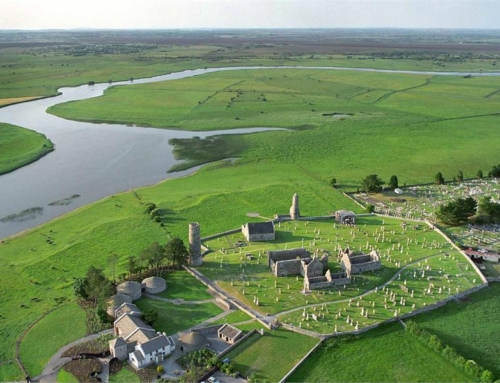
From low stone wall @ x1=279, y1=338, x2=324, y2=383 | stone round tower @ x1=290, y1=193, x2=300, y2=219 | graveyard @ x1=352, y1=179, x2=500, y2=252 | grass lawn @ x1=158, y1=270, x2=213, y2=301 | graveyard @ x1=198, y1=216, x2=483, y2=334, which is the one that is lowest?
low stone wall @ x1=279, y1=338, x2=324, y2=383

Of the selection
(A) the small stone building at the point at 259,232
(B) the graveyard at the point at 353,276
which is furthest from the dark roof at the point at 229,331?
(A) the small stone building at the point at 259,232

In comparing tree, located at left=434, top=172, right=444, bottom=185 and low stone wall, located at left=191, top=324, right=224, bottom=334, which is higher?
tree, located at left=434, top=172, right=444, bottom=185

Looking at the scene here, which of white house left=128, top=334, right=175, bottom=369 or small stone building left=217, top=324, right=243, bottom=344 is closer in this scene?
white house left=128, top=334, right=175, bottom=369

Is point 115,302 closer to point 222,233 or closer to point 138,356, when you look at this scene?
point 138,356

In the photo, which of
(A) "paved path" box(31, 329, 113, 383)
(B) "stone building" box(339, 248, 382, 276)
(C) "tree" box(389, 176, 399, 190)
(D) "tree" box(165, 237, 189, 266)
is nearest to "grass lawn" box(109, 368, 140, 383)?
(A) "paved path" box(31, 329, 113, 383)

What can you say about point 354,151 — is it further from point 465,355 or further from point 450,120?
point 465,355

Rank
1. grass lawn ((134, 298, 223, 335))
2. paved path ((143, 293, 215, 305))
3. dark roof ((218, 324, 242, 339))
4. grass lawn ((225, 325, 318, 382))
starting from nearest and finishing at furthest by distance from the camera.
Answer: grass lawn ((225, 325, 318, 382)) → dark roof ((218, 324, 242, 339)) → grass lawn ((134, 298, 223, 335)) → paved path ((143, 293, 215, 305))

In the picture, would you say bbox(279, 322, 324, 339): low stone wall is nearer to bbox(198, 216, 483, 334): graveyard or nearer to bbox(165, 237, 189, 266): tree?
bbox(198, 216, 483, 334): graveyard
